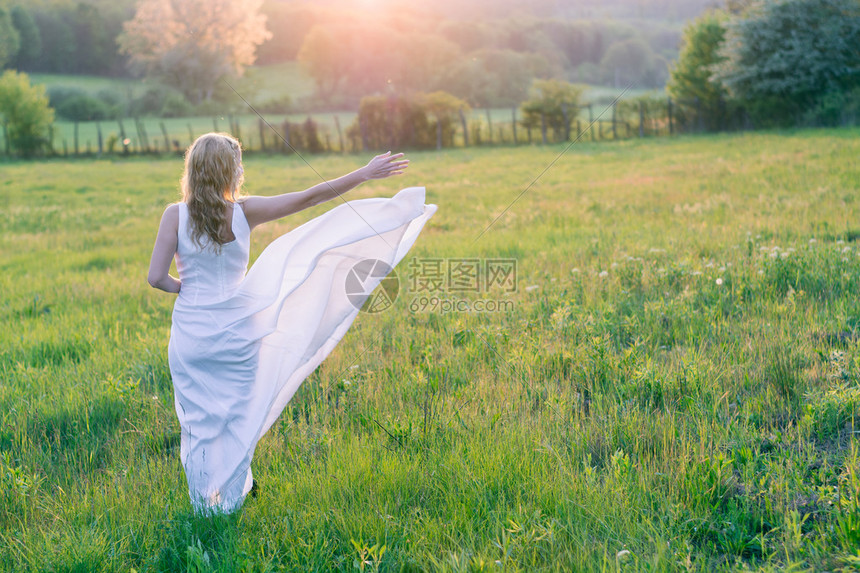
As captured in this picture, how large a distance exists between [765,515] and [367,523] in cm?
210

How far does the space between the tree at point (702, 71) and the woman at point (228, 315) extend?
42.6 metres

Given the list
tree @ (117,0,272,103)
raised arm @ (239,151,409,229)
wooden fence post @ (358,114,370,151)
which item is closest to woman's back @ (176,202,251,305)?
raised arm @ (239,151,409,229)

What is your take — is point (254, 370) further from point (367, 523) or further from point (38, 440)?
point (38, 440)

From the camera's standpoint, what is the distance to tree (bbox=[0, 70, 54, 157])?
3931 cm

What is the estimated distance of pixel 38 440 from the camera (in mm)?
4125

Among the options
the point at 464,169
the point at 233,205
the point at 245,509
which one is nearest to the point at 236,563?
the point at 245,509

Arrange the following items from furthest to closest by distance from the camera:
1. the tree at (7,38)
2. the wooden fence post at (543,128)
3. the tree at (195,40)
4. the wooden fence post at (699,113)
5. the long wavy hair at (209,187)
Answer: the tree at (7,38) < the tree at (195,40) < the wooden fence post at (543,128) < the wooden fence post at (699,113) < the long wavy hair at (209,187)

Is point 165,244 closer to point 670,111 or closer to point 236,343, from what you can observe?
point 236,343

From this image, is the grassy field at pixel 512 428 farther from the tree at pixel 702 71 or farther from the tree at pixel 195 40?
the tree at pixel 195 40

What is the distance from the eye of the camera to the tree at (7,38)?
6731cm

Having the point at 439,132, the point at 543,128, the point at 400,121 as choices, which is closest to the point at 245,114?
the point at 400,121

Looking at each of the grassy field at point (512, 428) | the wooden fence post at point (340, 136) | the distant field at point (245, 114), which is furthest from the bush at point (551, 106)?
the grassy field at point (512, 428)

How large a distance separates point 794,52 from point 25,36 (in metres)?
87.7

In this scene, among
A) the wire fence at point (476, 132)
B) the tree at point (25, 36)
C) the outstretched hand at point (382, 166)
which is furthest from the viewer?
the tree at point (25, 36)
